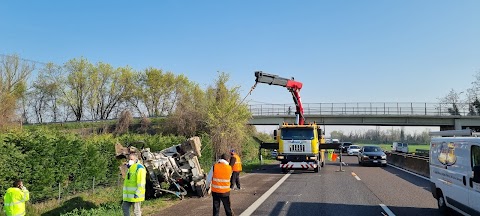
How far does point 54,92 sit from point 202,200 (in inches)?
2229

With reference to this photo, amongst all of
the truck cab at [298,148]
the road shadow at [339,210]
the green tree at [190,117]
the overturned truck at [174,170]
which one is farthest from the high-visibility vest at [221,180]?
the green tree at [190,117]

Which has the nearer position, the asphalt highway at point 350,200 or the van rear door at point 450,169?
the van rear door at point 450,169

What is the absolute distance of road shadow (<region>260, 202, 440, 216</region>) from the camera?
9.86 meters

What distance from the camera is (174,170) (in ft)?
42.0

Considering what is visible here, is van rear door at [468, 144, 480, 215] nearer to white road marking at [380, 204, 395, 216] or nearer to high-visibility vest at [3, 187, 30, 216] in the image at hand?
white road marking at [380, 204, 395, 216]

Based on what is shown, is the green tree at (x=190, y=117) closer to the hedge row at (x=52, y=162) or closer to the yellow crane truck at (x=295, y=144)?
the yellow crane truck at (x=295, y=144)

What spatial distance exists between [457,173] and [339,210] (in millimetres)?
3133

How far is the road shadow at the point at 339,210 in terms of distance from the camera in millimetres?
9859

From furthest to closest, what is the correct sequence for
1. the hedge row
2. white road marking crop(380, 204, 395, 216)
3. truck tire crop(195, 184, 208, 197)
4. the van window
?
1. truck tire crop(195, 184, 208, 197)
2. the hedge row
3. white road marking crop(380, 204, 395, 216)
4. the van window

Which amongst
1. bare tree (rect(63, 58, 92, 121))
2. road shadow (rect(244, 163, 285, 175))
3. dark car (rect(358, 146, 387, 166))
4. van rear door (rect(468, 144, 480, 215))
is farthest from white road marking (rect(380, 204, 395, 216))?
bare tree (rect(63, 58, 92, 121))

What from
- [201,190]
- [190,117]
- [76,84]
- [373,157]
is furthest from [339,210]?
[76,84]

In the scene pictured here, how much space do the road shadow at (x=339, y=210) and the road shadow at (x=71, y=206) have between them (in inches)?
212

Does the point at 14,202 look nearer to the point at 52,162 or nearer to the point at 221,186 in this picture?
the point at 221,186

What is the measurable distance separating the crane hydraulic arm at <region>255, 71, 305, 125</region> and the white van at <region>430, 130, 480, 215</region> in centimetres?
1295
